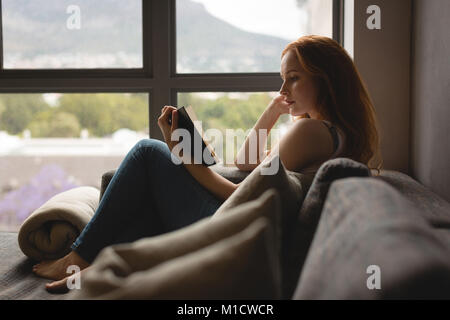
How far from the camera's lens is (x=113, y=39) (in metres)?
2.54

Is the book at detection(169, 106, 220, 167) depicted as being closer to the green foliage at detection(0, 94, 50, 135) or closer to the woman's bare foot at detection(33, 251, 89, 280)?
the woman's bare foot at detection(33, 251, 89, 280)

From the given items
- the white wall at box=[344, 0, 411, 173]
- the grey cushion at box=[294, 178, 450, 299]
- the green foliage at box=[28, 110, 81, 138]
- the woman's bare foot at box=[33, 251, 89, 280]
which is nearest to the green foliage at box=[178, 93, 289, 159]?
the white wall at box=[344, 0, 411, 173]

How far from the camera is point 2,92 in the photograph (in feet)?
8.47

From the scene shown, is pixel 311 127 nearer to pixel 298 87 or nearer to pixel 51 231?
pixel 298 87

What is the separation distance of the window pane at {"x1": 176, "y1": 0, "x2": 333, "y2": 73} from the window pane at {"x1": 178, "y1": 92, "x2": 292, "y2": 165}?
0.15 metres

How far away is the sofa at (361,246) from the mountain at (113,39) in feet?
5.16

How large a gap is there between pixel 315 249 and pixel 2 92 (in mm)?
2417

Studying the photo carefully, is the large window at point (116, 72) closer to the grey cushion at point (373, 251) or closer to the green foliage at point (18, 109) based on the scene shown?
the green foliage at point (18, 109)

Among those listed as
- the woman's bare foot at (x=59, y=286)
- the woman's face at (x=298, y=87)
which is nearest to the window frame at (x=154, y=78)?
the woman's face at (x=298, y=87)

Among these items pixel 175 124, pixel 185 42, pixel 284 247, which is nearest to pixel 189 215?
pixel 175 124

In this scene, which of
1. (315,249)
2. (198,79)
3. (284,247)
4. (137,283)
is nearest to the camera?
(137,283)

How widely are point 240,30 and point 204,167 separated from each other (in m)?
1.22

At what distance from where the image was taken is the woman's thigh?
4.97 feet
